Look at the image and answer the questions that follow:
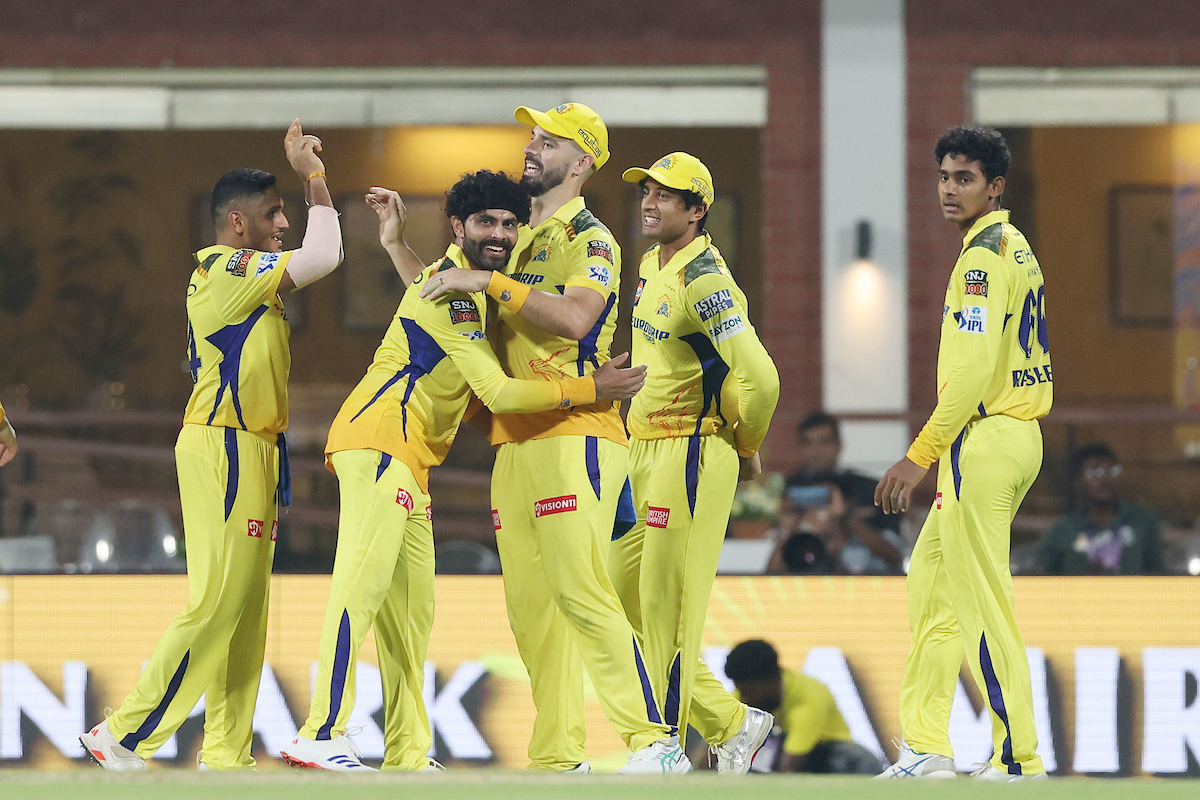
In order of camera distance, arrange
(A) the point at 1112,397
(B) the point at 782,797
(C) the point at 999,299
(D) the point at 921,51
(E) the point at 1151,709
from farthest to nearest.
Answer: (A) the point at 1112,397
(D) the point at 921,51
(E) the point at 1151,709
(C) the point at 999,299
(B) the point at 782,797

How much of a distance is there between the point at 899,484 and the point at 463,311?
168cm

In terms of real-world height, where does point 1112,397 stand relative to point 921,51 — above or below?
below

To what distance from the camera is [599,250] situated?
235 inches

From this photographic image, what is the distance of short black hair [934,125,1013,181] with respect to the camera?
6.17 m

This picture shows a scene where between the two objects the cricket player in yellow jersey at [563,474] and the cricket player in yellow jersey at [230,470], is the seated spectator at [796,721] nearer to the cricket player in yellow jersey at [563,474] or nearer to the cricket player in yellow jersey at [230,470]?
the cricket player in yellow jersey at [563,474]

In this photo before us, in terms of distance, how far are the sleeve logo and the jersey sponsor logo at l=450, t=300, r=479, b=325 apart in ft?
1.41

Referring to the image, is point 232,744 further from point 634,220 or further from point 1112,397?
point 1112,397

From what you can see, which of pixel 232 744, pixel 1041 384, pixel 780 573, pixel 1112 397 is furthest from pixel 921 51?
pixel 232 744

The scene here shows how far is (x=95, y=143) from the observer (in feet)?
46.2

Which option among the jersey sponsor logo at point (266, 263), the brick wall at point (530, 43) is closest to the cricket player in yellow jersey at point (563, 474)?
the jersey sponsor logo at point (266, 263)

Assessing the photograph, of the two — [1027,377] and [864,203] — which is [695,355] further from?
[864,203]

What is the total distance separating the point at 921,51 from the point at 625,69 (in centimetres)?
237

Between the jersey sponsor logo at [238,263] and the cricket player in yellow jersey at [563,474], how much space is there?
0.77 metres

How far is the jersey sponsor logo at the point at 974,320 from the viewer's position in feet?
19.6
